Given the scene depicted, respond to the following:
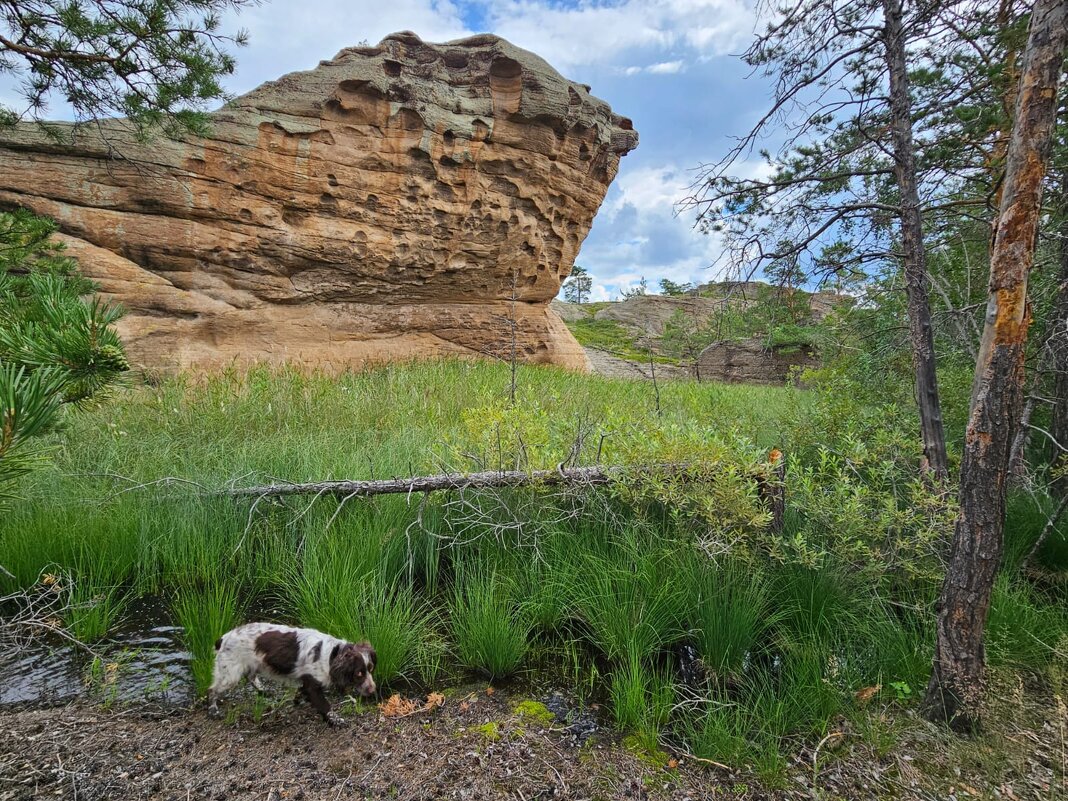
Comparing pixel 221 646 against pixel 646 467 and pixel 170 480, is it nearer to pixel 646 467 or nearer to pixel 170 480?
pixel 170 480

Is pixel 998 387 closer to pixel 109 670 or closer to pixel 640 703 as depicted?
pixel 640 703

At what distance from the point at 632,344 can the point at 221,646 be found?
29.9 m

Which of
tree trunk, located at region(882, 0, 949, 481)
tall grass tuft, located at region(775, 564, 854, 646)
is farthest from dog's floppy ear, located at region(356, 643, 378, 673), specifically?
tree trunk, located at region(882, 0, 949, 481)

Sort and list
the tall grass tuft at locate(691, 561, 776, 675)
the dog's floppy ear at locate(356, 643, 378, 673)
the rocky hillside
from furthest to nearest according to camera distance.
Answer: the rocky hillside → the tall grass tuft at locate(691, 561, 776, 675) → the dog's floppy ear at locate(356, 643, 378, 673)

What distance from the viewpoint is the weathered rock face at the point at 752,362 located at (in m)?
25.8

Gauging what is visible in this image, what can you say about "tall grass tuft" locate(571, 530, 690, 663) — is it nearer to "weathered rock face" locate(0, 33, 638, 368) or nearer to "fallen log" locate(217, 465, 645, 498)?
"fallen log" locate(217, 465, 645, 498)

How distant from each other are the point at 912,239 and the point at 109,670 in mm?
5660

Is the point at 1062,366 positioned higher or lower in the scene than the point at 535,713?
higher

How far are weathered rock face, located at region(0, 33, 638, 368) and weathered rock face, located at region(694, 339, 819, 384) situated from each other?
47.9 feet

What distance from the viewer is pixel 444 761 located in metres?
2.11

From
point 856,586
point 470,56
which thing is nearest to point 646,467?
point 856,586

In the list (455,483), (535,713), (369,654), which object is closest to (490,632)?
(535,713)

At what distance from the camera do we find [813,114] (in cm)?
404

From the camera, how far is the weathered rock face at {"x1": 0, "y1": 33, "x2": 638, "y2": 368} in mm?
9234
